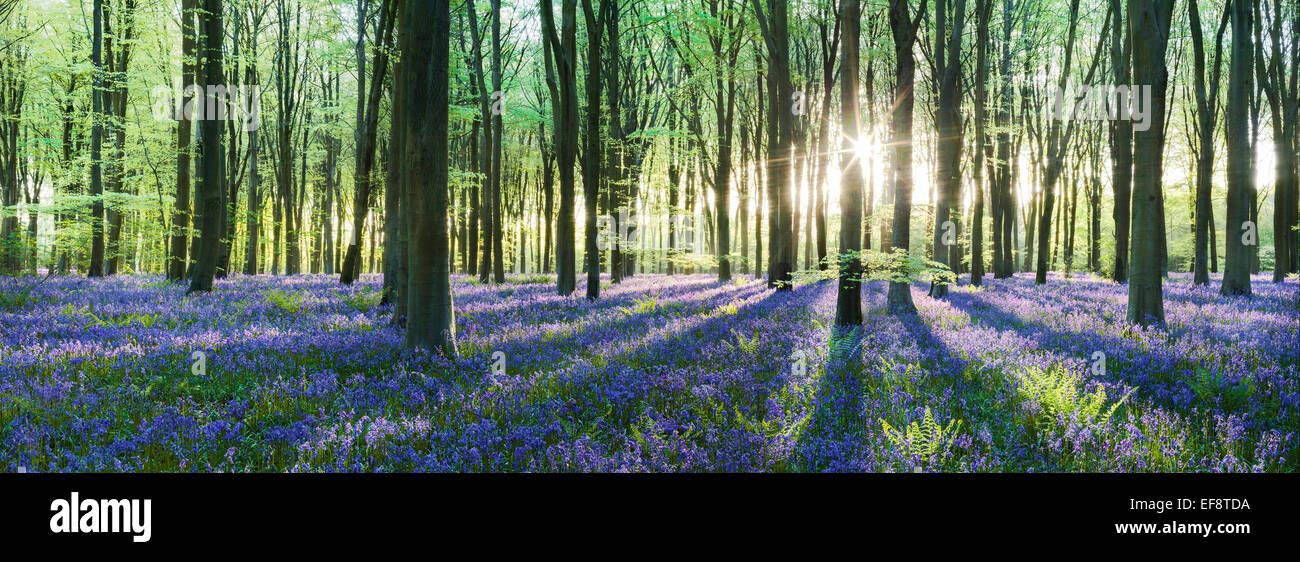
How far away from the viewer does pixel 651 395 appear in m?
4.95

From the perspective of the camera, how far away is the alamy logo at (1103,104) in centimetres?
853

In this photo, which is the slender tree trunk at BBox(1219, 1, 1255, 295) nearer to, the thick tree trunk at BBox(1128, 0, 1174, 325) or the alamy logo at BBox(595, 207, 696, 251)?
the thick tree trunk at BBox(1128, 0, 1174, 325)

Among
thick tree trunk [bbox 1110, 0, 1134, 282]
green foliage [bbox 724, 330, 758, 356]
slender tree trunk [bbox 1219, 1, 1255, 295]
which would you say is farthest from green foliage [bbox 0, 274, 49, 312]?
slender tree trunk [bbox 1219, 1, 1255, 295]

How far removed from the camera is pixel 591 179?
14.8 metres

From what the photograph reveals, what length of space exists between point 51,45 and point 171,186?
8.80 meters

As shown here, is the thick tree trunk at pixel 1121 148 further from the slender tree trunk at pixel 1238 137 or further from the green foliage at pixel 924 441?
the green foliage at pixel 924 441

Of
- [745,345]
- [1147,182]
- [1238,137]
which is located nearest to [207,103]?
[745,345]

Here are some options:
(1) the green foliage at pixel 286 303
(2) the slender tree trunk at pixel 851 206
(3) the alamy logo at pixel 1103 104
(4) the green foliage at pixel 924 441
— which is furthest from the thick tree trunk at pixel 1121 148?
(1) the green foliage at pixel 286 303

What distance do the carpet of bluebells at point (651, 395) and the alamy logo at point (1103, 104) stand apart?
11.7 feet
